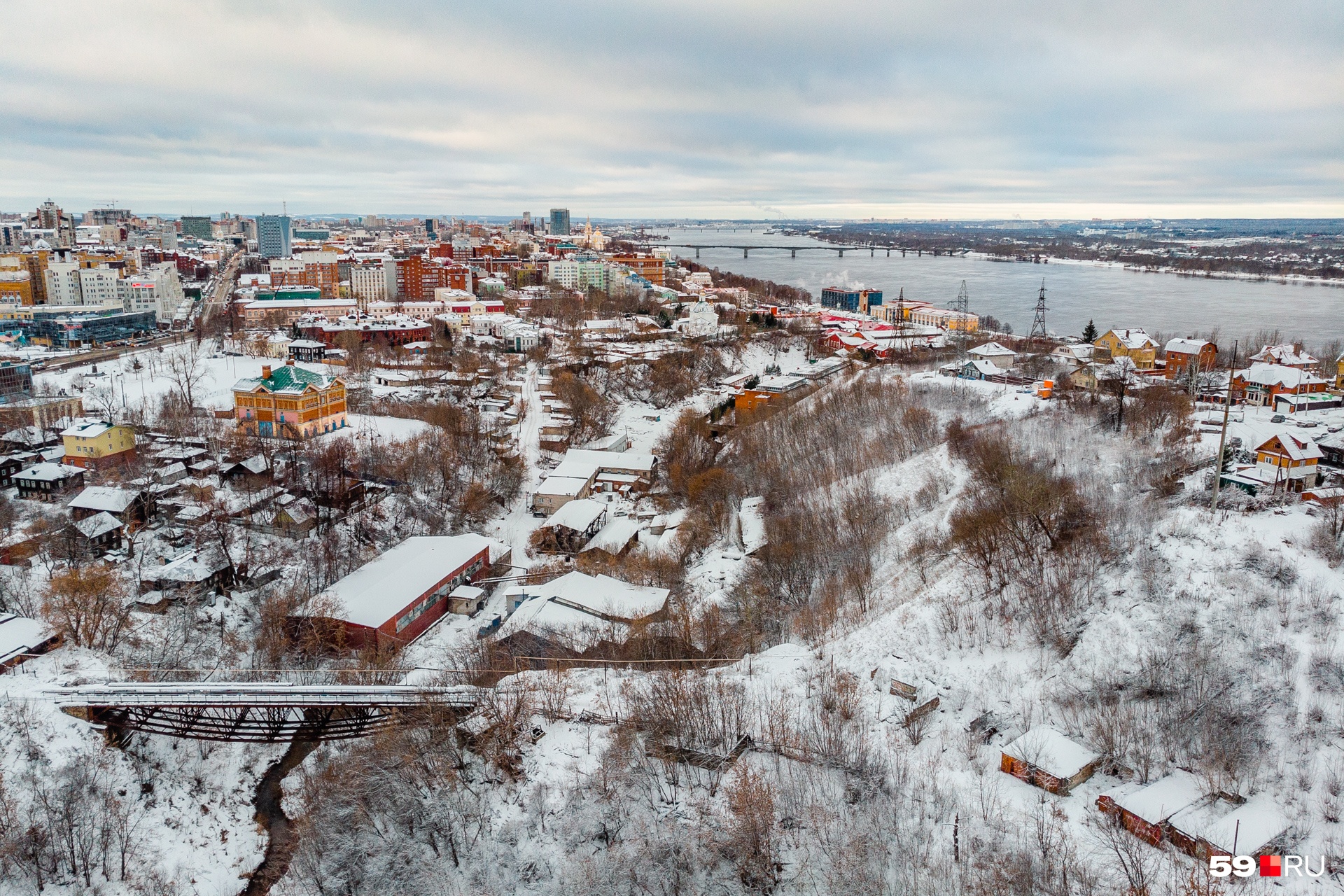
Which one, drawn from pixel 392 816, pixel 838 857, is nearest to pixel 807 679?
pixel 838 857

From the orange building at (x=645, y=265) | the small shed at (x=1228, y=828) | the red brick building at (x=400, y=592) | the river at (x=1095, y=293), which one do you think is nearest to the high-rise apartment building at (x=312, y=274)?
the orange building at (x=645, y=265)

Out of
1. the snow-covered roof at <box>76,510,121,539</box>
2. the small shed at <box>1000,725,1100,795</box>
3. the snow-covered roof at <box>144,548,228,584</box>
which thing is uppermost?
the snow-covered roof at <box>76,510,121,539</box>

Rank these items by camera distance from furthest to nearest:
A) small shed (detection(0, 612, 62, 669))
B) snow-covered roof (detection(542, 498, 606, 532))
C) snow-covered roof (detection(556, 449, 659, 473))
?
snow-covered roof (detection(556, 449, 659, 473)) → snow-covered roof (detection(542, 498, 606, 532)) → small shed (detection(0, 612, 62, 669))

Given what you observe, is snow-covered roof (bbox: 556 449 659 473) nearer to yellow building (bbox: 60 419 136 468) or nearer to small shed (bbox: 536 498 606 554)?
small shed (bbox: 536 498 606 554)

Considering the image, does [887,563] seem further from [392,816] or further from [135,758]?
[135,758]

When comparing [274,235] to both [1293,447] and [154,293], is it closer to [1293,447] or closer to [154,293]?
[154,293]

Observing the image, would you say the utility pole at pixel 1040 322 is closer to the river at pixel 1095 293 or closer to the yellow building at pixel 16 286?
the river at pixel 1095 293


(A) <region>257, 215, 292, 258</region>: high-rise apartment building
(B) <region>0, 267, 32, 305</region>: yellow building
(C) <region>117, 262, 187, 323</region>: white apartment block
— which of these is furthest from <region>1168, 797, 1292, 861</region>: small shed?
(A) <region>257, 215, 292, 258</region>: high-rise apartment building
